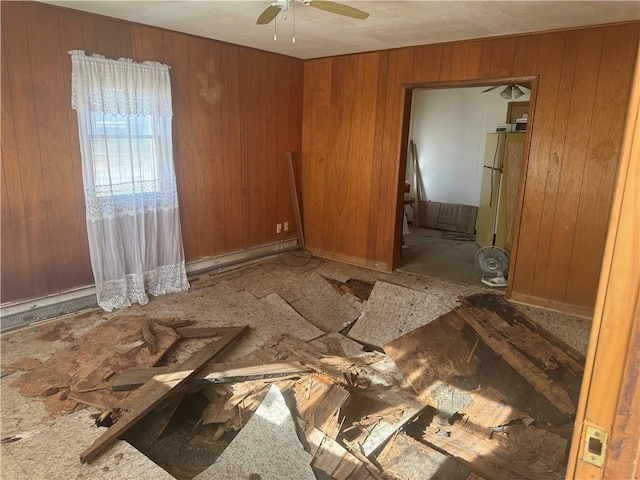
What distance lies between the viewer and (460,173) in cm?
777

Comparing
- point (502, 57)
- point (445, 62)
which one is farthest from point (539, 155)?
point (445, 62)

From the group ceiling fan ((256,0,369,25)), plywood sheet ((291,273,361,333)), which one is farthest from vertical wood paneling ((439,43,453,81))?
plywood sheet ((291,273,361,333))

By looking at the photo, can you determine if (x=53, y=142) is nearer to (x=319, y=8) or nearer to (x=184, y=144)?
(x=184, y=144)

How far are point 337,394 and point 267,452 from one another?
1.73 feet

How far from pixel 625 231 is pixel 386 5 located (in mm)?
3187

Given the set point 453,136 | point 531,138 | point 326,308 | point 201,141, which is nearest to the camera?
point 531,138

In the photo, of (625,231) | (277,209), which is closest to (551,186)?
(277,209)

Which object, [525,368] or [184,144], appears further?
[184,144]

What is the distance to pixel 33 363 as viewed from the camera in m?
2.99

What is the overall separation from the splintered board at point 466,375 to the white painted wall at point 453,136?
15.3ft

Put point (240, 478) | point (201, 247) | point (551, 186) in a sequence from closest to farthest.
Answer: point (240, 478), point (551, 186), point (201, 247)

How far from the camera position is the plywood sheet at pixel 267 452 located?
2173mm

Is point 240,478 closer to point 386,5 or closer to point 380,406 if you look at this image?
point 380,406

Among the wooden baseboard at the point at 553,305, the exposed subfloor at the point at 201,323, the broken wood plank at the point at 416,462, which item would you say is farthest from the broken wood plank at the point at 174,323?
the wooden baseboard at the point at 553,305
